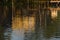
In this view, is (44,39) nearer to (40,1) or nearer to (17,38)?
(17,38)

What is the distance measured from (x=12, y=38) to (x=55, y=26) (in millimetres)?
1881

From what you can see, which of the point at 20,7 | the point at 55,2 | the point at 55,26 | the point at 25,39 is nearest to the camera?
the point at 25,39

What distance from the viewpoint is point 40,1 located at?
1190 cm

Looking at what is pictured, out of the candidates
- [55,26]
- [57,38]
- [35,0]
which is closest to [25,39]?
[57,38]

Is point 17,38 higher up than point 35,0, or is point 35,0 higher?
point 35,0

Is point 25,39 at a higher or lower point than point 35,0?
lower

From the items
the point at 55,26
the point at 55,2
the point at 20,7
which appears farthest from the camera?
the point at 55,2

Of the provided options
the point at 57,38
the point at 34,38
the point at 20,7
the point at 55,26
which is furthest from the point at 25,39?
the point at 20,7

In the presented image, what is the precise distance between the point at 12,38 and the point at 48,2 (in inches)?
305

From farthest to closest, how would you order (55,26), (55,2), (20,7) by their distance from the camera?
(55,2)
(20,7)
(55,26)

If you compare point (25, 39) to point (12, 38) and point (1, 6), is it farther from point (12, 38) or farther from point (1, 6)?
point (1, 6)

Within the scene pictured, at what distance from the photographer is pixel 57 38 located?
169 inches

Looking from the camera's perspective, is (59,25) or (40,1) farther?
(40,1)

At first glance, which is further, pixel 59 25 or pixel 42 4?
pixel 42 4
